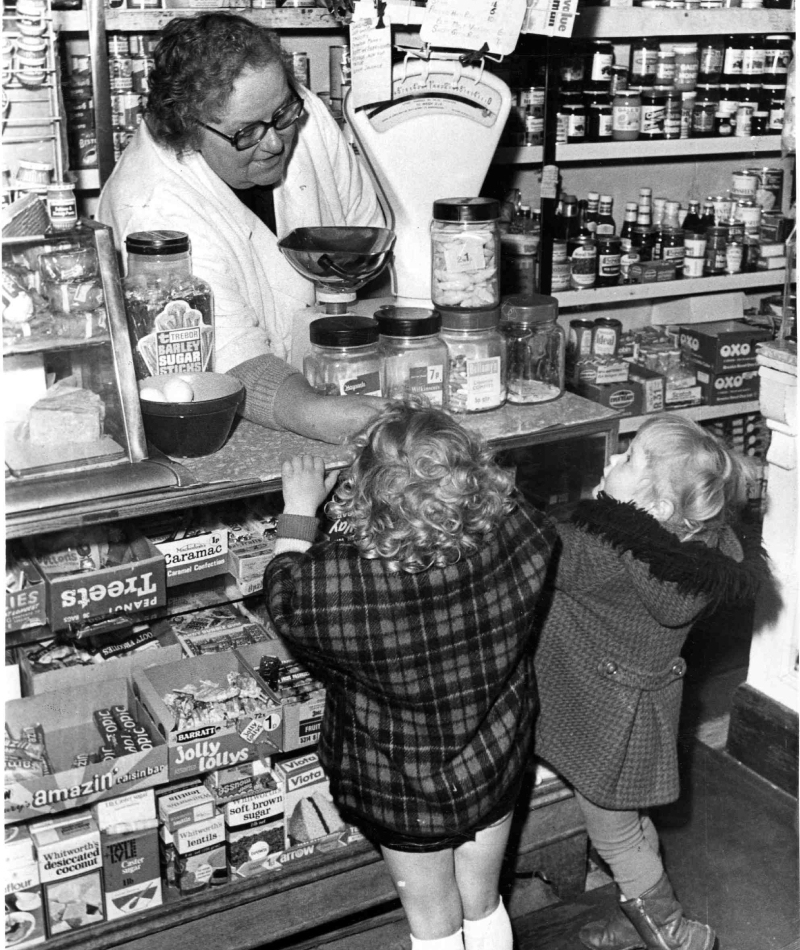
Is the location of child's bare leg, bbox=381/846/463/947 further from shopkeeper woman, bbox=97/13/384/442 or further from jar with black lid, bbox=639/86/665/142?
jar with black lid, bbox=639/86/665/142

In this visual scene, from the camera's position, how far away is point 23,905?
5.98ft

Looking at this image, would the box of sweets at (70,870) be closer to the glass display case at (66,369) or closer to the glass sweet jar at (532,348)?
the glass display case at (66,369)

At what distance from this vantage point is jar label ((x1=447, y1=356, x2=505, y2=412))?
6.36ft

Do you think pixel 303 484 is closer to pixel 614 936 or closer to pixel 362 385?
pixel 362 385

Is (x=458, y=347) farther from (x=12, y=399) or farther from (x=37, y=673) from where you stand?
(x=37, y=673)

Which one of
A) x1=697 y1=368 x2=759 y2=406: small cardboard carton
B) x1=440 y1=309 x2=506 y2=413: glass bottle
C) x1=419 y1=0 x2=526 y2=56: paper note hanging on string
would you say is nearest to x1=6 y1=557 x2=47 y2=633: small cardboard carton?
x1=440 y1=309 x2=506 y2=413: glass bottle

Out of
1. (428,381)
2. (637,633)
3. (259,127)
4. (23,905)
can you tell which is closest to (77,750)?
(23,905)

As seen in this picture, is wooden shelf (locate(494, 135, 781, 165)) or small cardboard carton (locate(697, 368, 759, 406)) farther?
small cardboard carton (locate(697, 368, 759, 406))

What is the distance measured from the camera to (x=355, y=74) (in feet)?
7.38

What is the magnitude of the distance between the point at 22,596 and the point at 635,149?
8.56 feet

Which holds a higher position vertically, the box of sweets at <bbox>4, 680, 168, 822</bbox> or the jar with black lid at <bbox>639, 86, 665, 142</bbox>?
the jar with black lid at <bbox>639, 86, 665, 142</bbox>

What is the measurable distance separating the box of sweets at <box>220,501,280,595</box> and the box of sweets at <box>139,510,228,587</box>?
0.02 metres

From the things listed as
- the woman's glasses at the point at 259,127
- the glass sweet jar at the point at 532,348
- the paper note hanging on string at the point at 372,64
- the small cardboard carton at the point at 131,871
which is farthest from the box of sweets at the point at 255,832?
the paper note hanging on string at the point at 372,64

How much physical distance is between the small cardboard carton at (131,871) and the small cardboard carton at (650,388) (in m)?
2.39
